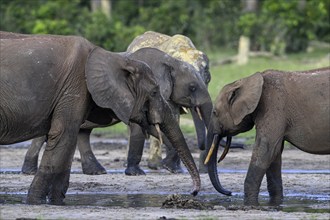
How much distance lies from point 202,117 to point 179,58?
1.63 meters

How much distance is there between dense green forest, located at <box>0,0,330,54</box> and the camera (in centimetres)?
3606

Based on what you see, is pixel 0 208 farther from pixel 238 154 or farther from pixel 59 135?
pixel 238 154

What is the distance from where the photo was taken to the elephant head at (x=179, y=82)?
1533 centimetres

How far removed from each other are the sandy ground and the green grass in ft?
6.04

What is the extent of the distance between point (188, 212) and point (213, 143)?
2.19 meters

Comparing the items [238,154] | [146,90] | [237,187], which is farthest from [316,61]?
[146,90]

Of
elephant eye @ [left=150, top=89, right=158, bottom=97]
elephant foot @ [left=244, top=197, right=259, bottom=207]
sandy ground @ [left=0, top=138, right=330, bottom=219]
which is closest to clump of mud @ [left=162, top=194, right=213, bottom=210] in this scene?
sandy ground @ [left=0, top=138, right=330, bottom=219]

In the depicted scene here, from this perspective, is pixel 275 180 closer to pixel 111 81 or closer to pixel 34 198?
pixel 111 81

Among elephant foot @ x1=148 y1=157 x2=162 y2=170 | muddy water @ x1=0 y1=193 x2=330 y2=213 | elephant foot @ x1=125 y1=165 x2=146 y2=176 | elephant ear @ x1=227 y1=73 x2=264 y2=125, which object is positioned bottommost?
elephant foot @ x1=148 y1=157 x2=162 y2=170

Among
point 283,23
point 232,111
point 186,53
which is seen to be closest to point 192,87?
point 186,53

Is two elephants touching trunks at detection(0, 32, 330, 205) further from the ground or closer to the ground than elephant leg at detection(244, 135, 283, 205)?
further from the ground

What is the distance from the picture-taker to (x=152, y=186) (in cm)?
1480

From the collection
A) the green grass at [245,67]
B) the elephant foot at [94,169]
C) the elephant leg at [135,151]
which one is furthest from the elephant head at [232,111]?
the green grass at [245,67]

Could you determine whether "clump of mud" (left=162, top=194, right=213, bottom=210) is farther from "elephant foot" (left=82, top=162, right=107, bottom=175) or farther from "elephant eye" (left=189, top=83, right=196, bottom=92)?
"elephant foot" (left=82, top=162, right=107, bottom=175)
